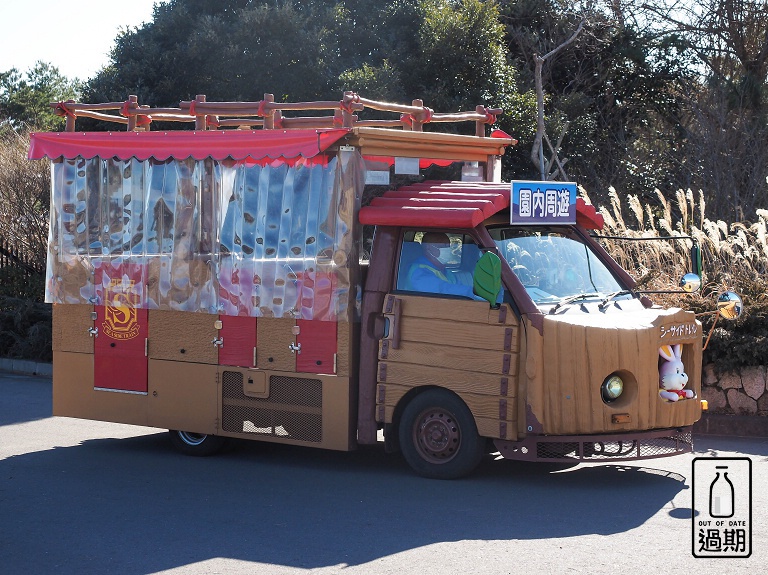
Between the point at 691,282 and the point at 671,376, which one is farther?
the point at 691,282

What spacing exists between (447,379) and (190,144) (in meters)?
2.92

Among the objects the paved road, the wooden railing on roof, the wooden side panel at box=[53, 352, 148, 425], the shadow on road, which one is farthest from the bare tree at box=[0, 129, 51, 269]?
the shadow on road

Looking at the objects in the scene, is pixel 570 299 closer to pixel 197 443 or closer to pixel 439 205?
pixel 439 205

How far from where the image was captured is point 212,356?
351 inches

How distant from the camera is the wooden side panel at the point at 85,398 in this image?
9312 mm

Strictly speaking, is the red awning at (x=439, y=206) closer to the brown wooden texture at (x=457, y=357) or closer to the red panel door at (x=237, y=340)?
the brown wooden texture at (x=457, y=357)

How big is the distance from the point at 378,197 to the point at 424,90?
35.5 feet

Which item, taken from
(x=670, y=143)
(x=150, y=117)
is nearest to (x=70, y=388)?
(x=150, y=117)


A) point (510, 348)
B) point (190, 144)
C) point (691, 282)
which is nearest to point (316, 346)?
point (510, 348)

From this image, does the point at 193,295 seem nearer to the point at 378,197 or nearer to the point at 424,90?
the point at 378,197

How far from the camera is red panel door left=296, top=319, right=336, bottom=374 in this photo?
8297 mm

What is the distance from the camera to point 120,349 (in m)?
9.35

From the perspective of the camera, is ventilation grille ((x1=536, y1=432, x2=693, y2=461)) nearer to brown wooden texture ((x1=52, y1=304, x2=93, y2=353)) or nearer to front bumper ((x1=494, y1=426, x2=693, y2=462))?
front bumper ((x1=494, y1=426, x2=693, y2=462))

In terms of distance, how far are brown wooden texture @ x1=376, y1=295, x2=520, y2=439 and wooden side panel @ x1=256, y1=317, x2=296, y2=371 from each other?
32.1 inches
